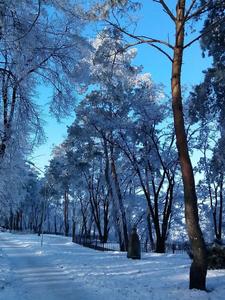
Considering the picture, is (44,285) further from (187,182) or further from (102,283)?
(187,182)

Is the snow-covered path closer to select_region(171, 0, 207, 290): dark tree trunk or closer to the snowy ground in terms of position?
the snowy ground

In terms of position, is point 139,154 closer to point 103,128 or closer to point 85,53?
point 103,128

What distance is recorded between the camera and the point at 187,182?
33.4ft

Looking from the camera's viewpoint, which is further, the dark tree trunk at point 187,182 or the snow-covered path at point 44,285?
the dark tree trunk at point 187,182

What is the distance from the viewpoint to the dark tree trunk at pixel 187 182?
9.60 meters

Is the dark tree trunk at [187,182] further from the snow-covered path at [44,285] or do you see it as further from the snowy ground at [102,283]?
the snow-covered path at [44,285]

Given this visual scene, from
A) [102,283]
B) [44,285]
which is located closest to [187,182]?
[102,283]

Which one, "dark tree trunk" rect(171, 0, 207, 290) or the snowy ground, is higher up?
"dark tree trunk" rect(171, 0, 207, 290)

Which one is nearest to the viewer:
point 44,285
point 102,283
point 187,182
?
point 187,182

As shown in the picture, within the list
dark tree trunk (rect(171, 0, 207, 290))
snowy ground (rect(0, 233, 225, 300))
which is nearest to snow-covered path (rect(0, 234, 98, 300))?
snowy ground (rect(0, 233, 225, 300))

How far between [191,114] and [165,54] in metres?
7.86

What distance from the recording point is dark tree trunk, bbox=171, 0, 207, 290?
960 cm

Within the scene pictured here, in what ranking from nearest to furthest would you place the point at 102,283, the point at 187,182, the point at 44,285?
the point at 187,182, the point at 44,285, the point at 102,283

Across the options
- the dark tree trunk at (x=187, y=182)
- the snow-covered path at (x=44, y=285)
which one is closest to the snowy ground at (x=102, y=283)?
the snow-covered path at (x=44, y=285)
